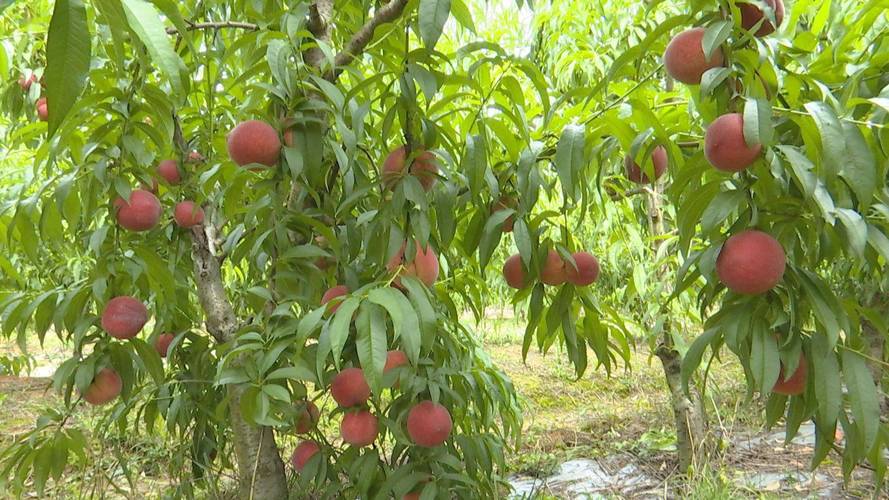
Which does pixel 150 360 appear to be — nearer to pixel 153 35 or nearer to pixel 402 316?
pixel 402 316

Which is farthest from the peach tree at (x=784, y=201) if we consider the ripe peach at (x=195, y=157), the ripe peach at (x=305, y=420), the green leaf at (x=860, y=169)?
the ripe peach at (x=195, y=157)

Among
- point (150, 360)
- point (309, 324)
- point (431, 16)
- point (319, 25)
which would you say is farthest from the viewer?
point (150, 360)

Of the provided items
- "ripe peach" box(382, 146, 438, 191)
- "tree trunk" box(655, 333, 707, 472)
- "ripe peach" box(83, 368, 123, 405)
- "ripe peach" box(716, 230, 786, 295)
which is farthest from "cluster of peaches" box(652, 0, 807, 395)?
"tree trunk" box(655, 333, 707, 472)

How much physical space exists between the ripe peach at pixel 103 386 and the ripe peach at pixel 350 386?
20.1 inches

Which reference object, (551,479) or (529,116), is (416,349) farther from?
(551,479)

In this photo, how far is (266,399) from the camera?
0.94 meters

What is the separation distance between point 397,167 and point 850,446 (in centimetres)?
75

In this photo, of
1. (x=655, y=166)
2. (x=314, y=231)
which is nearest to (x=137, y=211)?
(x=314, y=231)

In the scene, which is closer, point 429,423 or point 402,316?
point 402,316

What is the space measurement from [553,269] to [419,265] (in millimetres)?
231

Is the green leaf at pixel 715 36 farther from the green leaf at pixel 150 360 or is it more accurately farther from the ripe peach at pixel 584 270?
the green leaf at pixel 150 360

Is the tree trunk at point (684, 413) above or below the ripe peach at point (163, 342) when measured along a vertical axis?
below

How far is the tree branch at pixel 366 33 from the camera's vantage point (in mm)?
1008

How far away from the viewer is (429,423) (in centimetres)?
108
